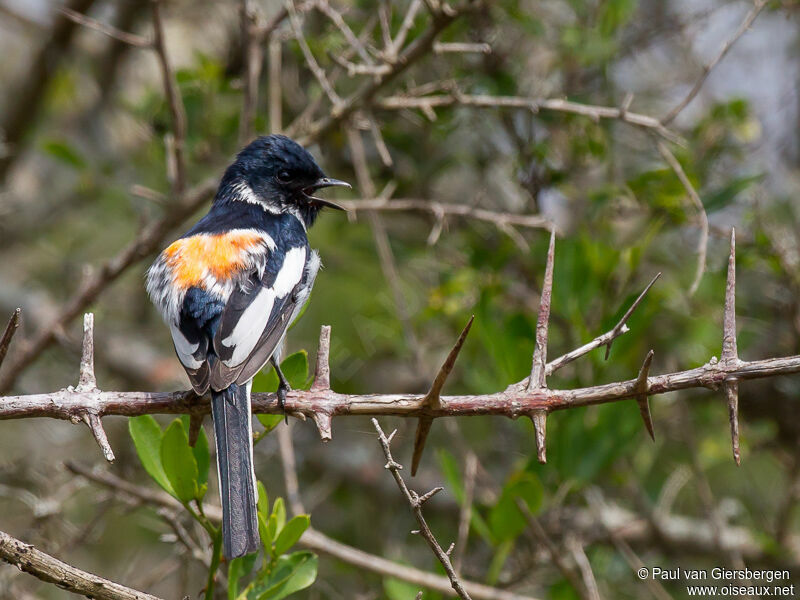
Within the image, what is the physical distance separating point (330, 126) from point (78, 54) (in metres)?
3.24

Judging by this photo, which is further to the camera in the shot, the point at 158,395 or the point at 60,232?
the point at 60,232

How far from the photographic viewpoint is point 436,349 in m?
5.28

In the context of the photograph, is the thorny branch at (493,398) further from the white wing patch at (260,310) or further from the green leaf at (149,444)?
the white wing patch at (260,310)

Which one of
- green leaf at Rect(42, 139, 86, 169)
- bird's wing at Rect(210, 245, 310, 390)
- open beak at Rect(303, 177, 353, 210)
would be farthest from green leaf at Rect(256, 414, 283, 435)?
green leaf at Rect(42, 139, 86, 169)

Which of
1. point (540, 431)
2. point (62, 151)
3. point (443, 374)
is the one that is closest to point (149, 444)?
point (443, 374)

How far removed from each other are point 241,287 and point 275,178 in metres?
0.90

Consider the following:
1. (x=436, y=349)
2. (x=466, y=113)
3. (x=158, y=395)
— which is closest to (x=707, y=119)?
(x=466, y=113)

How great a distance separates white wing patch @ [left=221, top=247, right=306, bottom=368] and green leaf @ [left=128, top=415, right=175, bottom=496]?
328 mm

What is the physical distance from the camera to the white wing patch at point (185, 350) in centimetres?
279

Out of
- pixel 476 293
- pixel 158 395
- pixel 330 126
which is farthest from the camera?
pixel 476 293

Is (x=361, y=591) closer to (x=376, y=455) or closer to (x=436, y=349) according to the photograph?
(x=376, y=455)

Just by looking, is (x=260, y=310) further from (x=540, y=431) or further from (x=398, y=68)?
(x=540, y=431)

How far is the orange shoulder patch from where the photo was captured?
3227 mm

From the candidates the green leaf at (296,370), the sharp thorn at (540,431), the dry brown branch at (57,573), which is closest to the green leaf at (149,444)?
the green leaf at (296,370)
